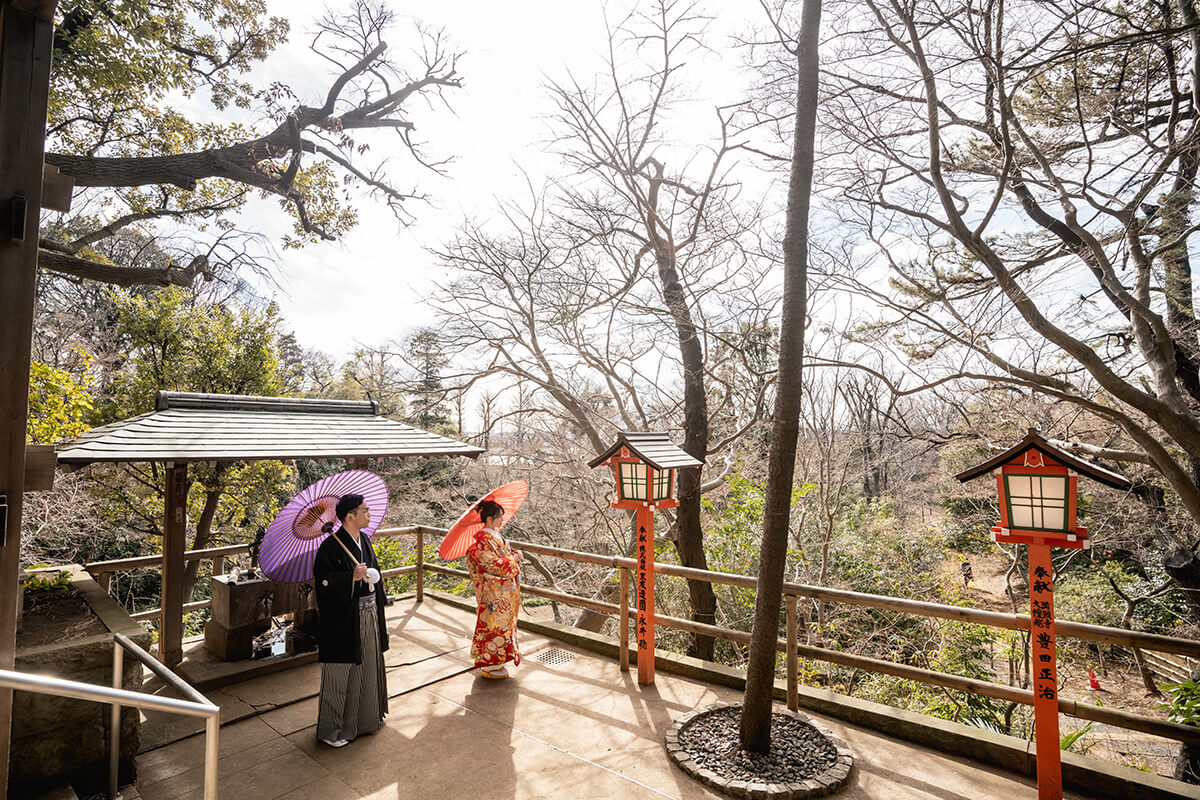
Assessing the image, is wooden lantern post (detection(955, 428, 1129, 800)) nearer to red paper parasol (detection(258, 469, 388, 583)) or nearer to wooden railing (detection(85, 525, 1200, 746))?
wooden railing (detection(85, 525, 1200, 746))

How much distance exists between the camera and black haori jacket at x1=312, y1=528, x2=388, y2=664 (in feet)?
12.3

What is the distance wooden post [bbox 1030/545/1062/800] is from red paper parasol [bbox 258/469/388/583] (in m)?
4.34

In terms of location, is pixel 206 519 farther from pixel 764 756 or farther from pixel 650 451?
pixel 764 756

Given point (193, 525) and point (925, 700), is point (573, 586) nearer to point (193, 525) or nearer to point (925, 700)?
point (925, 700)

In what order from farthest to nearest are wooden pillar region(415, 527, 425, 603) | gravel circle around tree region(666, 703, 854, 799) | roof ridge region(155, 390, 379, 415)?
1. wooden pillar region(415, 527, 425, 603)
2. roof ridge region(155, 390, 379, 415)
3. gravel circle around tree region(666, 703, 854, 799)

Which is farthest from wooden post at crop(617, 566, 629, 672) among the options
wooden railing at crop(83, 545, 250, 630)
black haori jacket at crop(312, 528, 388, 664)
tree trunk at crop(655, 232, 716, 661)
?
wooden railing at crop(83, 545, 250, 630)

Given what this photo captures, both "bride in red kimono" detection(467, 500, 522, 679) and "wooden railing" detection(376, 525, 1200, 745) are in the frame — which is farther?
"bride in red kimono" detection(467, 500, 522, 679)

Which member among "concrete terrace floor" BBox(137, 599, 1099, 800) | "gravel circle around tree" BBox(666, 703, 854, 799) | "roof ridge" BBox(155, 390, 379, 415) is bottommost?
"concrete terrace floor" BBox(137, 599, 1099, 800)

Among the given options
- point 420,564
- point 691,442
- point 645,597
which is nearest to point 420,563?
point 420,564

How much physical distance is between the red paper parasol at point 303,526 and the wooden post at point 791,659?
128 inches

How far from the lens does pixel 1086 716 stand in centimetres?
306

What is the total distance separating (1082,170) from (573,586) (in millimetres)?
9989

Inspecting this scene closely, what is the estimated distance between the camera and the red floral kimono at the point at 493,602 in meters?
4.68

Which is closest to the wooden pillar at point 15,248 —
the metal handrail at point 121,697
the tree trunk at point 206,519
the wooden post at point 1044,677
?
the metal handrail at point 121,697
